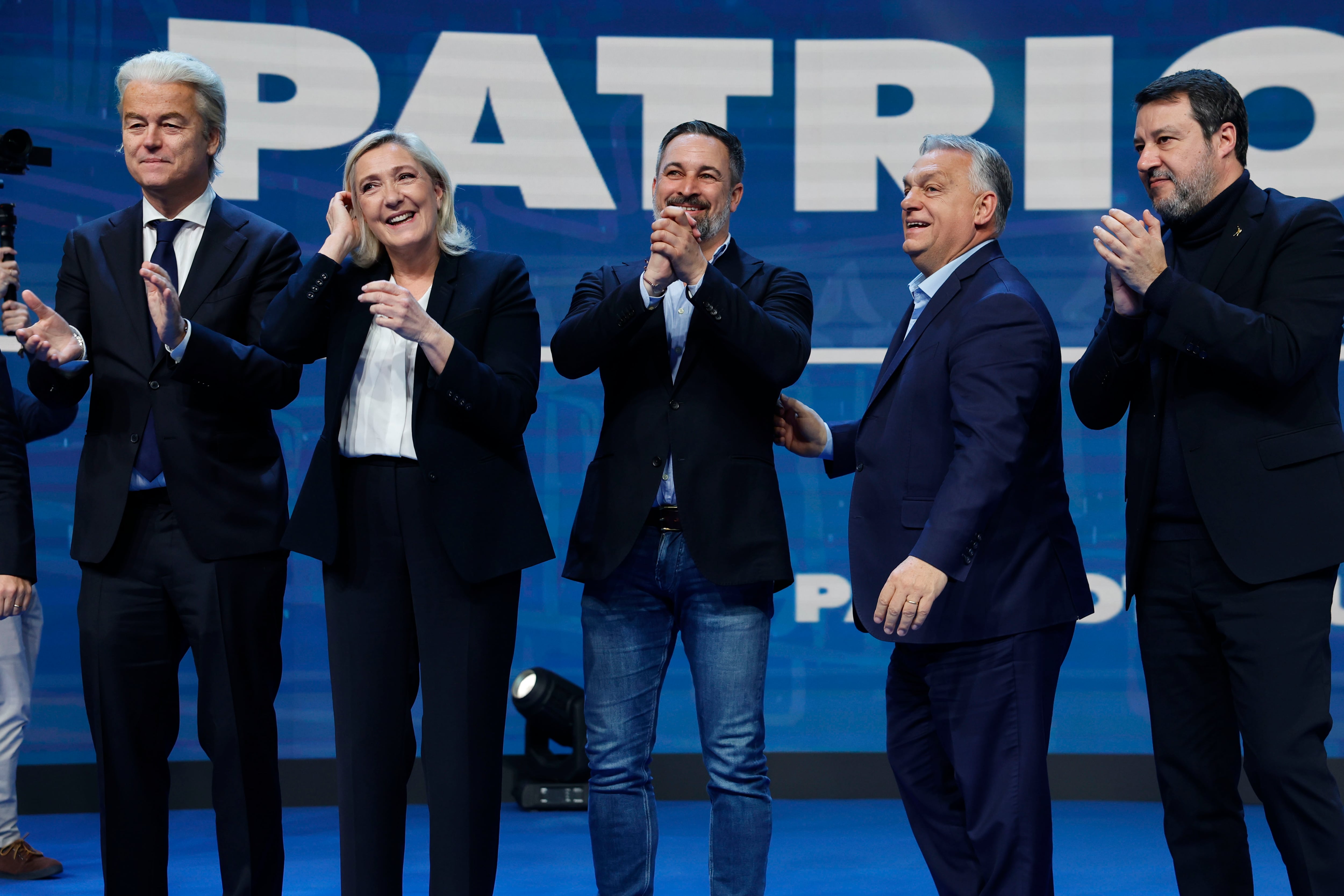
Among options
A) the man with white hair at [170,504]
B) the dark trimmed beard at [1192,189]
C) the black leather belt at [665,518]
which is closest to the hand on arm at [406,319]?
the man with white hair at [170,504]

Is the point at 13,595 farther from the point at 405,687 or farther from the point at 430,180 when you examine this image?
the point at 430,180

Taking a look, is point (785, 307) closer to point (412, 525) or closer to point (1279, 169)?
point (412, 525)

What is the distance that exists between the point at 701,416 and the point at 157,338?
3.97 ft

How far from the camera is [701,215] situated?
8.68 feet

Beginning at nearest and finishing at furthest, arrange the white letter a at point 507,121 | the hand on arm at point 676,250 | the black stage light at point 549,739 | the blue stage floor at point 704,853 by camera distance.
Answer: the hand on arm at point 676,250, the blue stage floor at point 704,853, the black stage light at point 549,739, the white letter a at point 507,121

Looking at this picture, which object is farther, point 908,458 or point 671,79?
point 671,79

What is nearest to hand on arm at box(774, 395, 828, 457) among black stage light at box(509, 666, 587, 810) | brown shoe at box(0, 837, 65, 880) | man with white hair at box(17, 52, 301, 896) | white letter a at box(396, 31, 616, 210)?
man with white hair at box(17, 52, 301, 896)

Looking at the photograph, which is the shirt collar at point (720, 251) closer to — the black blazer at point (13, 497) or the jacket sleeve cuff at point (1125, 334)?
the jacket sleeve cuff at point (1125, 334)

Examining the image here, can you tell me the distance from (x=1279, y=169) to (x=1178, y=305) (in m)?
3.05

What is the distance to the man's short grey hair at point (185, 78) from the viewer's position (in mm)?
2643

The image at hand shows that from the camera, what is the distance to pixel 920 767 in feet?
8.16

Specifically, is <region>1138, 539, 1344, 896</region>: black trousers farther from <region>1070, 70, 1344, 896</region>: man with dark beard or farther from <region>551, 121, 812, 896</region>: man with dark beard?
<region>551, 121, 812, 896</region>: man with dark beard

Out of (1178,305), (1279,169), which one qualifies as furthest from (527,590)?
(1279,169)

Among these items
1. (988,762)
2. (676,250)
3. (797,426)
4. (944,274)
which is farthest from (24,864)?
(944,274)
